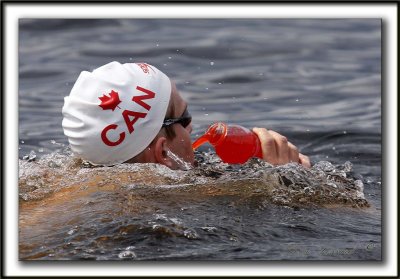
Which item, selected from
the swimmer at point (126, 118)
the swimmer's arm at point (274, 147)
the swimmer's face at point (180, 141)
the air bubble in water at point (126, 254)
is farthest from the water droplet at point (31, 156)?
the air bubble in water at point (126, 254)

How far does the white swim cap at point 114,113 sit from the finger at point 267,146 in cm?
73

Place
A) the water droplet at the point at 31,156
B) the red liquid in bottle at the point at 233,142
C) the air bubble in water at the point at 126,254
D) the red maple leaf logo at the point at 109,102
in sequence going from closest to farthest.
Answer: the air bubble in water at the point at 126,254 → the red maple leaf logo at the point at 109,102 → the red liquid in bottle at the point at 233,142 → the water droplet at the point at 31,156

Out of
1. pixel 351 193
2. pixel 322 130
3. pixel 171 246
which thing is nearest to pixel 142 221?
pixel 171 246

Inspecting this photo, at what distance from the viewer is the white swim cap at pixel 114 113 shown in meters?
6.46

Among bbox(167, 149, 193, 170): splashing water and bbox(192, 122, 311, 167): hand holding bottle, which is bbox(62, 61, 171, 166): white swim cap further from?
bbox(192, 122, 311, 167): hand holding bottle

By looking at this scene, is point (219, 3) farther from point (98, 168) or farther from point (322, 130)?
point (322, 130)

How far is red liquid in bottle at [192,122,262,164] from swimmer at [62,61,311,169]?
0.18 m

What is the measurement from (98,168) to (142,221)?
0.95 metres

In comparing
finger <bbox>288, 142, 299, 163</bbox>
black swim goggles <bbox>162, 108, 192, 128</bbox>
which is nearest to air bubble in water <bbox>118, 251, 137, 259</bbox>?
→ black swim goggles <bbox>162, 108, 192, 128</bbox>

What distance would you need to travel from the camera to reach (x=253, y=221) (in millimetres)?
5973

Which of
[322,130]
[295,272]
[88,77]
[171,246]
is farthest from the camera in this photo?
[322,130]

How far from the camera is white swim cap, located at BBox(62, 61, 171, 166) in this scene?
6.46 metres

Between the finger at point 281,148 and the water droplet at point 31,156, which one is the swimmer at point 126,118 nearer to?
the finger at point 281,148

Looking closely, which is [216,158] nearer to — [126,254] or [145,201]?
[145,201]
